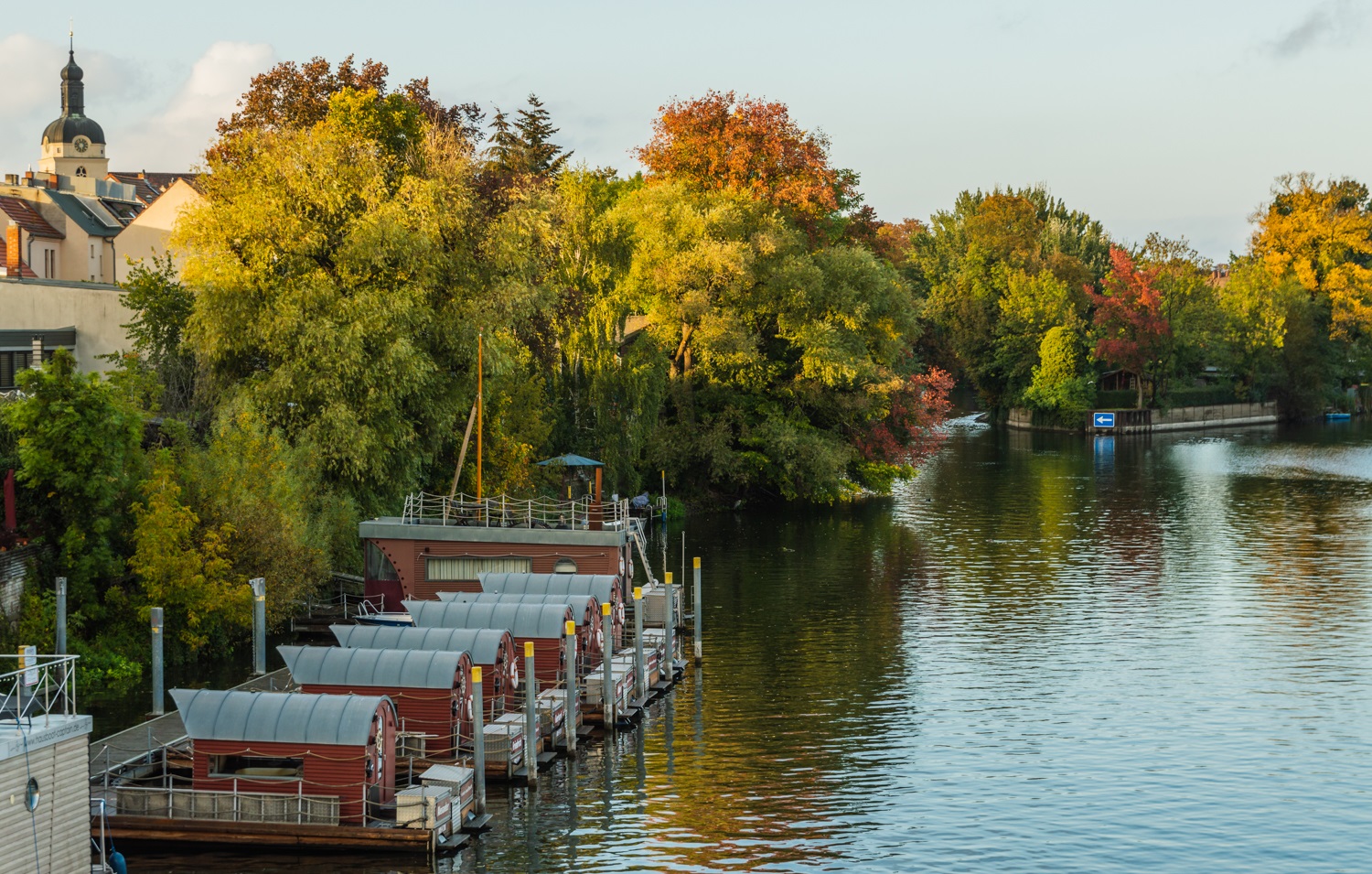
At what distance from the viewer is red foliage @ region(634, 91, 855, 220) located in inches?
3442

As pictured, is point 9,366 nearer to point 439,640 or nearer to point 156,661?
point 156,661

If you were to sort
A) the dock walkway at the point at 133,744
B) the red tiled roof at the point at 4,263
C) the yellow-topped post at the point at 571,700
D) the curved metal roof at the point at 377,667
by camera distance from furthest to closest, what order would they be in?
the red tiled roof at the point at 4,263
the yellow-topped post at the point at 571,700
the curved metal roof at the point at 377,667
the dock walkway at the point at 133,744

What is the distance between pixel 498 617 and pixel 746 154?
166 feet

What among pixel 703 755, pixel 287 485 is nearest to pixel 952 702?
pixel 703 755

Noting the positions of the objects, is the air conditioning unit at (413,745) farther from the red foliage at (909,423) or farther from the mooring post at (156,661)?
the red foliage at (909,423)

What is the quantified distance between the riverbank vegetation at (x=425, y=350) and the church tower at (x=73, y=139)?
65.1 meters

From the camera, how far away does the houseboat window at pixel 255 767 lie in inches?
1261

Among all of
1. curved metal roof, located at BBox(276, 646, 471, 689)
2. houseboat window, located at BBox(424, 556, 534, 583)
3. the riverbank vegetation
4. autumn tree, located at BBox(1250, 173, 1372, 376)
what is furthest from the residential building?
autumn tree, located at BBox(1250, 173, 1372, 376)

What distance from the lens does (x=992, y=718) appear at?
1690 inches

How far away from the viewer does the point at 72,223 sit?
9925 cm

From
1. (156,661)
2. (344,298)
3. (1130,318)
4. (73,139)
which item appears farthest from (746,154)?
(73,139)

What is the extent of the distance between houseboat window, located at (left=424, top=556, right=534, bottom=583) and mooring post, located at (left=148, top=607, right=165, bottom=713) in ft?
44.5

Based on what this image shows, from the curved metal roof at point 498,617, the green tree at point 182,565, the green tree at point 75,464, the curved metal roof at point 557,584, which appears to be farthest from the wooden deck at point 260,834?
the curved metal roof at point 557,584

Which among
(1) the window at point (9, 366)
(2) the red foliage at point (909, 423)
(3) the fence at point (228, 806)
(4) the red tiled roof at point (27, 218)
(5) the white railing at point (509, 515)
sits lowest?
(3) the fence at point (228, 806)
